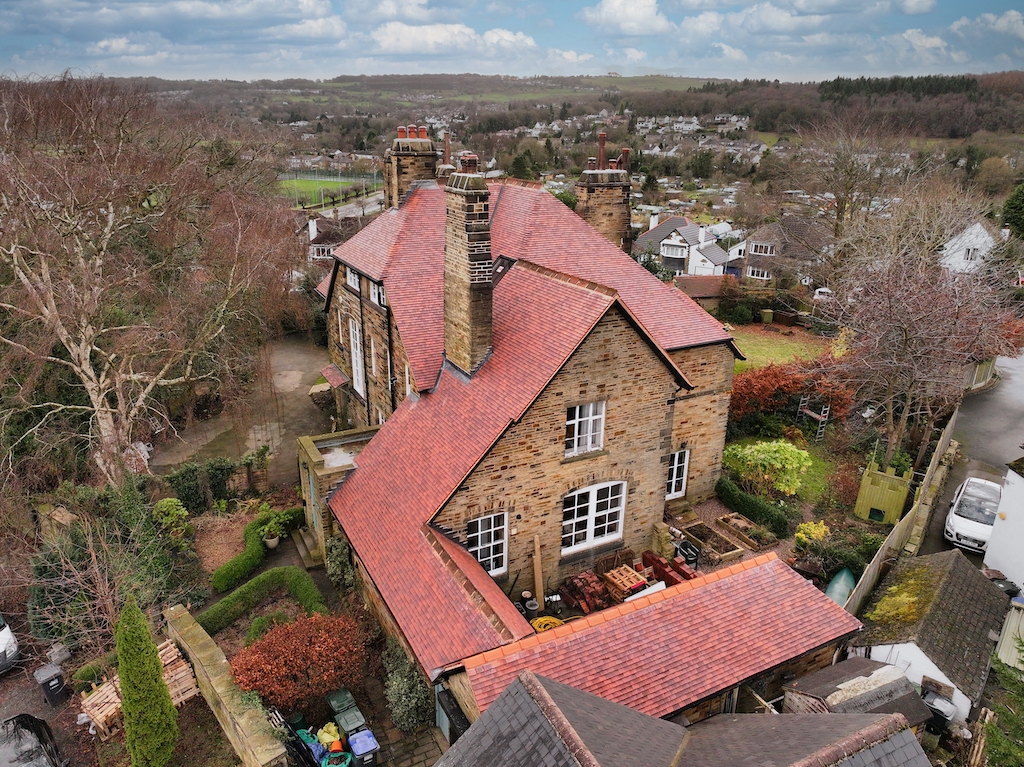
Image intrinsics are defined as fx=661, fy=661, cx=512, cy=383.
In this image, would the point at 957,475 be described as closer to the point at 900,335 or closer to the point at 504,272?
the point at 900,335

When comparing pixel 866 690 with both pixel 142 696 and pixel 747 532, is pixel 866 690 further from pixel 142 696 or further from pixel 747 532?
pixel 142 696

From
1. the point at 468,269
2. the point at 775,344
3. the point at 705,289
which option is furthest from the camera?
the point at 705,289

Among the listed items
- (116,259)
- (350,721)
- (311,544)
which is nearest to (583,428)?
(350,721)

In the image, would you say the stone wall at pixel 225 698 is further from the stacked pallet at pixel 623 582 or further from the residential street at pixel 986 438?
the residential street at pixel 986 438

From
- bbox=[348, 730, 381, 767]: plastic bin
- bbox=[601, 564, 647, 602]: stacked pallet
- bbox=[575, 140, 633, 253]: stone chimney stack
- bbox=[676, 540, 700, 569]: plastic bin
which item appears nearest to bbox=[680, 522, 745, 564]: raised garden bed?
bbox=[676, 540, 700, 569]: plastic bin

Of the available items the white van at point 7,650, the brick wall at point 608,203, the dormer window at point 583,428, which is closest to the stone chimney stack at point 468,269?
the dormer window at point 583,428

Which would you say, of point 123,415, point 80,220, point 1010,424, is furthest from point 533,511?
point 1010,424
